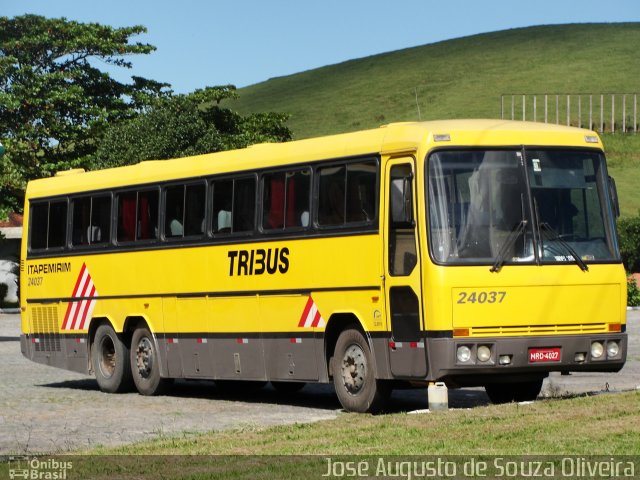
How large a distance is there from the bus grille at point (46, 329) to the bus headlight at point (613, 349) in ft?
32.8

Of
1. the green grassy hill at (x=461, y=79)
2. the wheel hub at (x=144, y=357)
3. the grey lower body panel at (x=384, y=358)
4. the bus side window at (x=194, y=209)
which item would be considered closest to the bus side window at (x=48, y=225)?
the grey lower body panel at (x=384, y=358)

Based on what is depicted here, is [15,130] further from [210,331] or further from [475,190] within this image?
[475,190]

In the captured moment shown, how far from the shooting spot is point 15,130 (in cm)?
5909

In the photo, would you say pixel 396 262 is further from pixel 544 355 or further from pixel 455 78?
pixel 455 78

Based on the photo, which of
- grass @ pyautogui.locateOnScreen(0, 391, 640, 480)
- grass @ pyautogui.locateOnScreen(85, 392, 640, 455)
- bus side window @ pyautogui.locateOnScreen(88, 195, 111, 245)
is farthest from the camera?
bus side window @ pyautogui.locateOnScreen(88, 195, 111, 245)

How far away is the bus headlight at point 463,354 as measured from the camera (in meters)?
16.7

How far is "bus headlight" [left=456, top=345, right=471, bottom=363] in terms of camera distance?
16.7 meters

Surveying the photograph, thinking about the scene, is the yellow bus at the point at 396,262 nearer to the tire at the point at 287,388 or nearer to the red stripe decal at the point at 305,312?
the red stripe decal at the point at 305,312

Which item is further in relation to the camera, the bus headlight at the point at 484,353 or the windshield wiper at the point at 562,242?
the windshield wiper at the point at 562,242

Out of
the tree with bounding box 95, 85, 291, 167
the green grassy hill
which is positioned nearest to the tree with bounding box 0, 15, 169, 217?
the tree with bounding box 95, 85, 291, 167

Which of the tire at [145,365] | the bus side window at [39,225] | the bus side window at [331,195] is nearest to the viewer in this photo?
the bus side window at [331,195]

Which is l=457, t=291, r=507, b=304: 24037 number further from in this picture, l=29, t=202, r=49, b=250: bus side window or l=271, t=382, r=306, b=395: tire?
l=29, t=202, r=49, b=250: bus side window

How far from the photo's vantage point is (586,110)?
376 feet

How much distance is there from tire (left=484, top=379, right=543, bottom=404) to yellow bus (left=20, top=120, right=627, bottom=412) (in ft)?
0.09
